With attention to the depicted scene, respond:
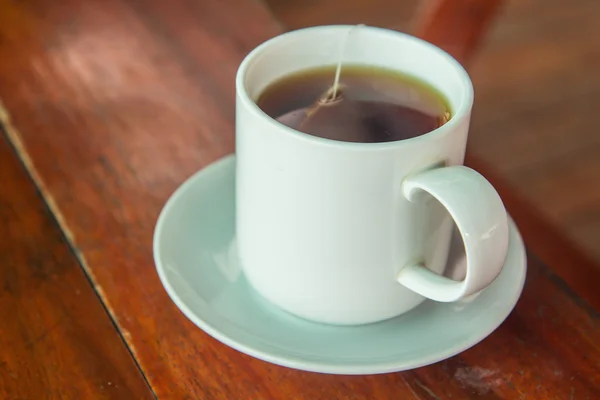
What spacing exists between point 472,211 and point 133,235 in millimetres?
277

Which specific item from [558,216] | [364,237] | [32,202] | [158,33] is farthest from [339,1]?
[364,237]

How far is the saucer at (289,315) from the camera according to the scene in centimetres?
43

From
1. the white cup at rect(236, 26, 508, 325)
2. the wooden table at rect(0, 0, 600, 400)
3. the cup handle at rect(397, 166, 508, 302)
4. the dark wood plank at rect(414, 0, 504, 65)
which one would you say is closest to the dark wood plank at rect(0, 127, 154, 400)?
the wooden table at rect(0, 0, 600, 400)

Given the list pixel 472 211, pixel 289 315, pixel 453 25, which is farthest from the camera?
pixel 453 25

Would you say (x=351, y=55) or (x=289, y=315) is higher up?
(x=351, y=55)

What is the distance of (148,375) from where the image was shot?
44 cm

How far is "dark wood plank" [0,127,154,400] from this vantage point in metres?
0.43

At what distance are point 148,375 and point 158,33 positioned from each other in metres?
0.41

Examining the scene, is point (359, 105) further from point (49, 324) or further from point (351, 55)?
point (49, 324)

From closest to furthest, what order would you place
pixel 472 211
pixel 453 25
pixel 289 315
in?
pixel 472 211 < pixel 289 315 < pixel 453 25

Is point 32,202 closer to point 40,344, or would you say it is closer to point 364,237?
point 40,344

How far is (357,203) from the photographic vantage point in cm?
40

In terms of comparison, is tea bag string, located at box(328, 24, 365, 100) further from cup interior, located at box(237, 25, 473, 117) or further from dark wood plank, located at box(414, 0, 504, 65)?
dark wood plank, located at box(414, 0, 504, 65)

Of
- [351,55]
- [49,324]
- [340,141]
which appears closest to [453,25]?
[351,55]
